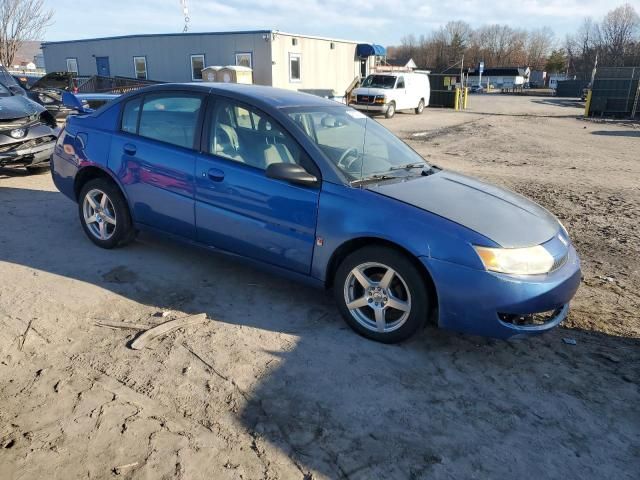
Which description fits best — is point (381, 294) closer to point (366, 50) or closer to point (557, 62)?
point (366, 50)

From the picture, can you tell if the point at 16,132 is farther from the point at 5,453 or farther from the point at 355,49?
the point at 355,49

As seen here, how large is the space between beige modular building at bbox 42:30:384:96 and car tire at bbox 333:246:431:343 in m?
22.6

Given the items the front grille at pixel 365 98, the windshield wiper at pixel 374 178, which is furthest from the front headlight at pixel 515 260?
the front grille at pixel 365 98

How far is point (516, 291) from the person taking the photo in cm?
314

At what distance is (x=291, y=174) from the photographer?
355 cm

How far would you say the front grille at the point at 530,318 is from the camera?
10.6 feet

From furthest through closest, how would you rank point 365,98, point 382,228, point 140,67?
point 140,67, point 365,98, point 382,228

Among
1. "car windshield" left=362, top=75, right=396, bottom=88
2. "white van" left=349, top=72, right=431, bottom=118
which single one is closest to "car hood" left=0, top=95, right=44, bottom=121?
"white van" left=349, top=72, right=431, bottom=118

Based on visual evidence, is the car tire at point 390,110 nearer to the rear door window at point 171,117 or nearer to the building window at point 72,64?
the building window at point 72,64

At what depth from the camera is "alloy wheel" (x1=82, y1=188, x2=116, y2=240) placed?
4.88 meters

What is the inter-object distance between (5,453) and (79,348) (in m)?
0.96

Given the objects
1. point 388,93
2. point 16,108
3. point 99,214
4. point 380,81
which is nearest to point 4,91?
point 16,108

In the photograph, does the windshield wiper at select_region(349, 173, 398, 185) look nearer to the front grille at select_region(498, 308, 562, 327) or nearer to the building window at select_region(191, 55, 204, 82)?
the front grille at select_region(498, 308, 562, 327)

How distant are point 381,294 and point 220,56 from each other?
24.7 metres
